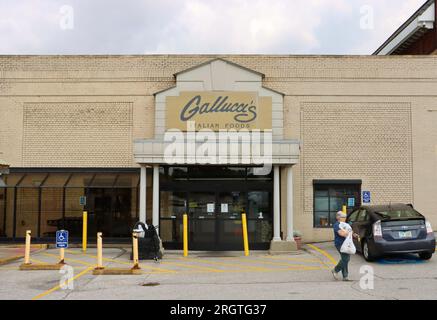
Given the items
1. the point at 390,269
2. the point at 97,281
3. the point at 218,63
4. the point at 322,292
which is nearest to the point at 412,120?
the point at 218,63

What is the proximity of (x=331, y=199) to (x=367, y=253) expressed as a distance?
22.4 feet

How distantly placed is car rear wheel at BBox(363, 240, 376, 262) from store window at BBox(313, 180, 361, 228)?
6289 mm

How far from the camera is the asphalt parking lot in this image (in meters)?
10.3

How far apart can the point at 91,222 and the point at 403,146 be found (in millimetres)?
12498

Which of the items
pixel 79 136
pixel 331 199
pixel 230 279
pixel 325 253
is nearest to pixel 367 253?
pixel 325 253

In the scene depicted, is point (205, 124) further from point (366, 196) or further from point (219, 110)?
point (366, 196)

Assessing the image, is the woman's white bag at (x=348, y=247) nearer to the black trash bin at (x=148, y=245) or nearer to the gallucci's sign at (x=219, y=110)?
the black trash bin at (x=148, y=245)

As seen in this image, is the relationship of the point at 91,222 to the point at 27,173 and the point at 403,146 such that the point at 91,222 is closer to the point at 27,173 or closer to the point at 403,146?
the point at 27,173

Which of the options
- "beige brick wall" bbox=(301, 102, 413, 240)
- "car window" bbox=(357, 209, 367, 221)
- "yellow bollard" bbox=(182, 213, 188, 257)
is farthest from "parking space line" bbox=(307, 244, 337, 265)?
"yellow bollard" bbox=(182, 213, 188, 257)

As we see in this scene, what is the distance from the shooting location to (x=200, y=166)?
19250 mm

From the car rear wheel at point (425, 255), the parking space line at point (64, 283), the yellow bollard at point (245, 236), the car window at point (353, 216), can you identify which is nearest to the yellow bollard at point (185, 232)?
the yellow bollard at point (245, 236)

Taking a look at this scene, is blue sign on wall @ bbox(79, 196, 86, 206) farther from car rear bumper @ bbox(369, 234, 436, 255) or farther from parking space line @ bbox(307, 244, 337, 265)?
car rear bumper @ bbox(369, 234, 436, 255)

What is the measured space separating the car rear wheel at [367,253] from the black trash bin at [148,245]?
5927mm

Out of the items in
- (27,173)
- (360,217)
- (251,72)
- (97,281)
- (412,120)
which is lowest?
(97,281)
